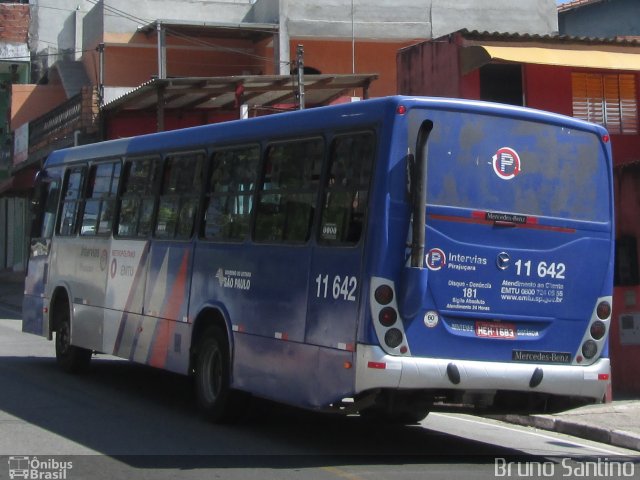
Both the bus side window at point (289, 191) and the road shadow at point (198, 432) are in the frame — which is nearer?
the road shadow at point (198, 432)

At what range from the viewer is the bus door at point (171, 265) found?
434 inches

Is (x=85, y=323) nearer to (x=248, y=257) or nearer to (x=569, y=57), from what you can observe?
(x=248, y=257)

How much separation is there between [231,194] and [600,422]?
Result: 4908 mm

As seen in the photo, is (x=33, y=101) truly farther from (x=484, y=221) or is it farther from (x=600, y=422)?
(x=484, y=221)

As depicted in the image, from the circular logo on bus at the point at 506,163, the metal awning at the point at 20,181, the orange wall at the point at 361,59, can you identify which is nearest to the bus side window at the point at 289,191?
the circular logo on bus at the point at 506,163

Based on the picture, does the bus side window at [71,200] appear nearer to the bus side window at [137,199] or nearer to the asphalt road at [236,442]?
the bus side window at [137,199]

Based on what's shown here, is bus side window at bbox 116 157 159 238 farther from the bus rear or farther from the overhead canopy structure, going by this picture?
the overhead canopy structure

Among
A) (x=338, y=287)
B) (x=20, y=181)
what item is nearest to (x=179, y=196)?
(x=338, y=287)

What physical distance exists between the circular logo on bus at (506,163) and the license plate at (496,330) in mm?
1273

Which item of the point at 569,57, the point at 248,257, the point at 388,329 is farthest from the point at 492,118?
the point at 569,57

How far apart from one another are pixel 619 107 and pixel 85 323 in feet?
33.9

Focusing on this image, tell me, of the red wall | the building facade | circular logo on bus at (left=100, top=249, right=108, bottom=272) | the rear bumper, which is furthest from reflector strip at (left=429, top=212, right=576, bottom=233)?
the building facade

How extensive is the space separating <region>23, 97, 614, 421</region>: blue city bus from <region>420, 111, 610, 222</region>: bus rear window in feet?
0.04

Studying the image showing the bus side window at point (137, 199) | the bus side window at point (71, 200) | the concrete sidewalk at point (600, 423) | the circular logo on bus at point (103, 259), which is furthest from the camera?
the bus side window at point (71, 200)
